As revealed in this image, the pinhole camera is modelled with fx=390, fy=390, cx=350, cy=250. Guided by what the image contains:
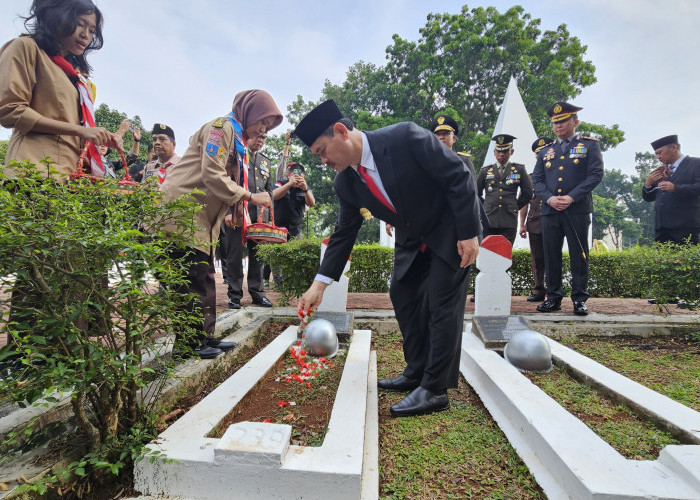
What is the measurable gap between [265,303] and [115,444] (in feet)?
11.3

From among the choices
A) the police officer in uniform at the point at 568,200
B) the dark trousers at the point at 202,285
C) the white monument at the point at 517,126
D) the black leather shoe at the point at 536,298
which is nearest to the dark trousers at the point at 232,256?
the dark trousers at the point at 202,285

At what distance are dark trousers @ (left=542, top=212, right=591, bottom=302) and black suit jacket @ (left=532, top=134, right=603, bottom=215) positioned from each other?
101 millimetres

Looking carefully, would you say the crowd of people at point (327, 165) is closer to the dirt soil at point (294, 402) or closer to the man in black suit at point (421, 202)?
the man in black suit at point (421, 202)

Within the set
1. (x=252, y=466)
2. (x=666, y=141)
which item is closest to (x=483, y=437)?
(x=252, y=466)

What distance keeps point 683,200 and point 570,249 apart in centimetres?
176

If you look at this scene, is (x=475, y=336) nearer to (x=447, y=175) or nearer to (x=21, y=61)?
(x=447, y=175)

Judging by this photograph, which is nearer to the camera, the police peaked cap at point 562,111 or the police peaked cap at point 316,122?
the police peaked cap at point 316,122

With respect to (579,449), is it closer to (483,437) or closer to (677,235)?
(483,437)

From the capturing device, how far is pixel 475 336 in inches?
146

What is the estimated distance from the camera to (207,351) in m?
2.83

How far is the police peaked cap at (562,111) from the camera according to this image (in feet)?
15.9

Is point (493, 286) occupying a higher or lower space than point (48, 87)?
lower

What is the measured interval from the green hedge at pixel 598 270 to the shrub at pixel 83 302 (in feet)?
9.81

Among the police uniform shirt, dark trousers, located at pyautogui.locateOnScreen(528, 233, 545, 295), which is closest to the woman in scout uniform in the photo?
the police uniform shirt
